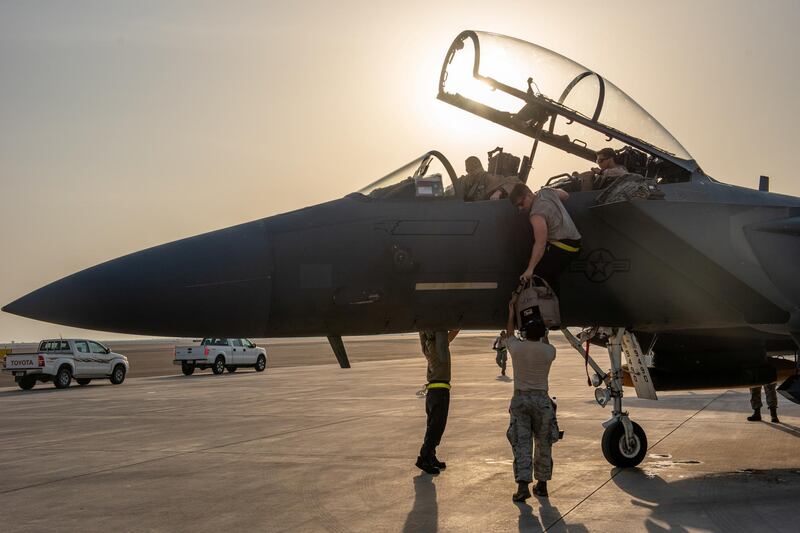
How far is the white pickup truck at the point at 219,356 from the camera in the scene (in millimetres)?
33938

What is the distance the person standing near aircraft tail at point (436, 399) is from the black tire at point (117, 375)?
22781mm

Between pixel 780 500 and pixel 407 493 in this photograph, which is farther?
pixel 407 493

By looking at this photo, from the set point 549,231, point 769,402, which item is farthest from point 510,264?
point 769,402

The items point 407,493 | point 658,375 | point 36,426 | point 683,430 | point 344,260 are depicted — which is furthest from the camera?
point 36,426

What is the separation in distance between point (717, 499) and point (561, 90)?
161 inches

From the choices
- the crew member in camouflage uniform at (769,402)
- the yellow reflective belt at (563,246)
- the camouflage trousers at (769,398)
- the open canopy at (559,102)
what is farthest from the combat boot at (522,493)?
the camouflage trousers at (769,398)

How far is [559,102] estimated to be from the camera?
8320 millimetres

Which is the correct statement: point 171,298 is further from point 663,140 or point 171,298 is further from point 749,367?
point 749,367

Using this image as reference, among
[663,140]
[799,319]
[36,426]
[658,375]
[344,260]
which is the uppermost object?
[663,140]

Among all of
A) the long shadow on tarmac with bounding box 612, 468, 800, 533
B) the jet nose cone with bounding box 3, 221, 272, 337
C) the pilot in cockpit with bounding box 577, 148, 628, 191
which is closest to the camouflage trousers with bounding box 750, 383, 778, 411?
the long shadow on tarmac with bounding box 612, 468, 800, 533

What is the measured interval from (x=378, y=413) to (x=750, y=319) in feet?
28.6

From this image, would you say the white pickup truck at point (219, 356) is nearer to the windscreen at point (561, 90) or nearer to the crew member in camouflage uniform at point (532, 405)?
the windscreen at point (561, 90)

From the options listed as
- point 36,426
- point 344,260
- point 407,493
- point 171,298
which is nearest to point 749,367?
point 407,493

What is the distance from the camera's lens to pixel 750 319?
7.73m
